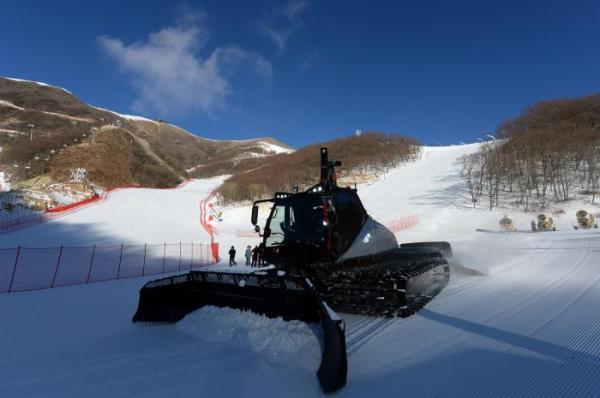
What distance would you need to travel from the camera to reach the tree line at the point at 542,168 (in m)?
39.9

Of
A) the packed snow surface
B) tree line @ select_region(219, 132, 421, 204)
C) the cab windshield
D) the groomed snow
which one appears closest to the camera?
the packed snow surface

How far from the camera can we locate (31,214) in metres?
32.0

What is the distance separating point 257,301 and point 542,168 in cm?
5253

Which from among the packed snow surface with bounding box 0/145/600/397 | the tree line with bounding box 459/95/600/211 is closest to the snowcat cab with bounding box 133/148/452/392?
the packed snow surface with bounding box 0/145/600/397

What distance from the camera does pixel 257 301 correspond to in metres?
5.47

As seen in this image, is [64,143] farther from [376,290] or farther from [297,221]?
[376,290]

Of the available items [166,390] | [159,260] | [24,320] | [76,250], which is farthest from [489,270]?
[76,250]

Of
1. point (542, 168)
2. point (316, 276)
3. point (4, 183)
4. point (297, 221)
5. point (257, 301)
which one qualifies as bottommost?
point (257, 301)

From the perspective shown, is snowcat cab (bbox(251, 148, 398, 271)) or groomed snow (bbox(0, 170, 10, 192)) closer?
snowcat cab (bbox(251, 148, 398, 271))

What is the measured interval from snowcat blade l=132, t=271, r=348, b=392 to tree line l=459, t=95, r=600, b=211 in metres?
38.9

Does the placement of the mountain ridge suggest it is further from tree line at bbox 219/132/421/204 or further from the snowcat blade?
the snowcat blade

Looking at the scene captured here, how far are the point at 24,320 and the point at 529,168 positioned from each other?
49932 mm

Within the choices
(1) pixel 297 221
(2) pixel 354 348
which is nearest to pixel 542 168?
(1) pixel 297 221

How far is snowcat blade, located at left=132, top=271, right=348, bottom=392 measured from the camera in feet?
12.5
